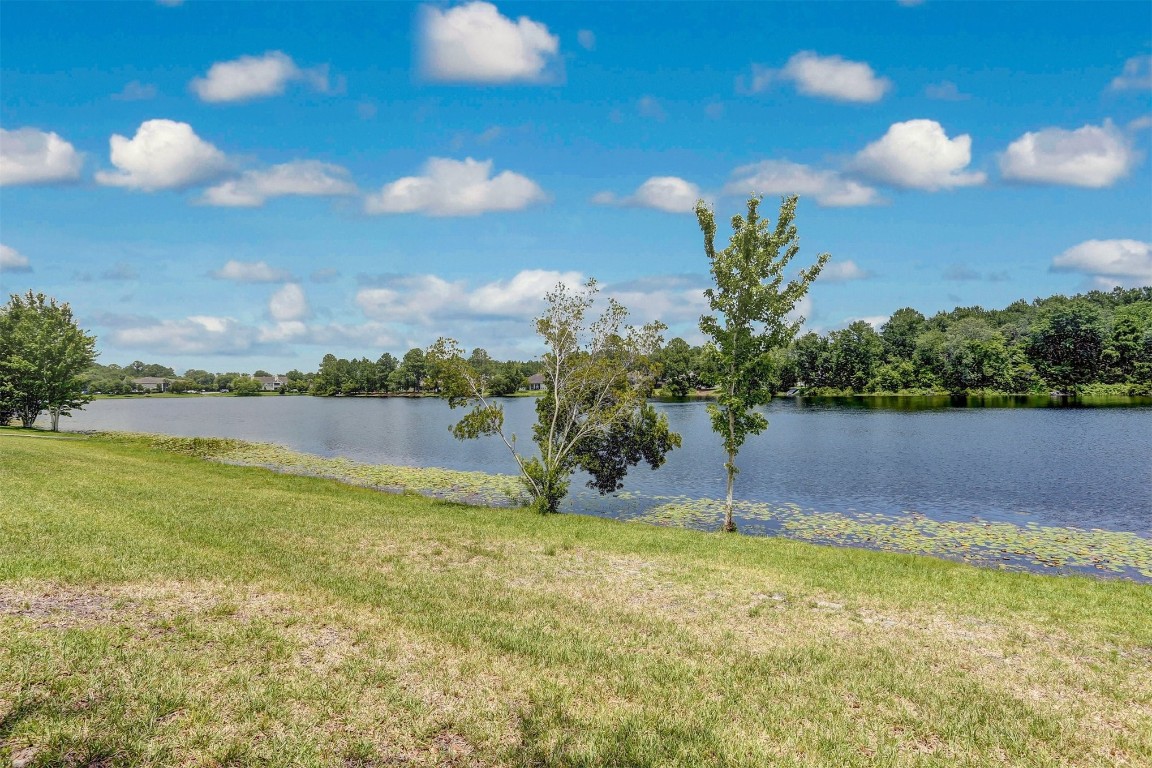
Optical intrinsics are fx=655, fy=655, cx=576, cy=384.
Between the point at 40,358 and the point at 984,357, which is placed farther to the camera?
the point at 984,357

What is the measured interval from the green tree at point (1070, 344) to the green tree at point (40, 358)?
6229 inches

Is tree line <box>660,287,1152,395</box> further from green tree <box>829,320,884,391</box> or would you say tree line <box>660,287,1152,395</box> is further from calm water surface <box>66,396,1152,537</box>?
calm water surface <box>66,396,1152,537</box>

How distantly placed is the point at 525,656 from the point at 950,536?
73.9 ft

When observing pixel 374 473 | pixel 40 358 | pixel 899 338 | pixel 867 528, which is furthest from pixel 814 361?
pixel 40 358

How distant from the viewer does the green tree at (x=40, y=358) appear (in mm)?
62406

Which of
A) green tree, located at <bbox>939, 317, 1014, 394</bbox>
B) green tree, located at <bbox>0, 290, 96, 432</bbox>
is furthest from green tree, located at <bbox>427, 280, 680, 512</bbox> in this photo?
green tree, located at <bbox>939, 317, 1014, 394</bbox>

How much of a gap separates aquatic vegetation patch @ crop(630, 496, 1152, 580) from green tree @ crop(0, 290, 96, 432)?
62.7m

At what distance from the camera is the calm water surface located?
107ft

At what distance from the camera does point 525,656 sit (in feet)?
32.0

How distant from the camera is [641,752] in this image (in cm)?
718

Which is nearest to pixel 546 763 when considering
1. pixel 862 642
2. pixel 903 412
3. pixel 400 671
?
pixel 400 671

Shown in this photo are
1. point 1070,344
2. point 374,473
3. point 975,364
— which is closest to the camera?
point 374,473

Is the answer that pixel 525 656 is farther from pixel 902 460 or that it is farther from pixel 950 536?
pixel 902 460

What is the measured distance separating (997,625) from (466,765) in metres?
11.0
